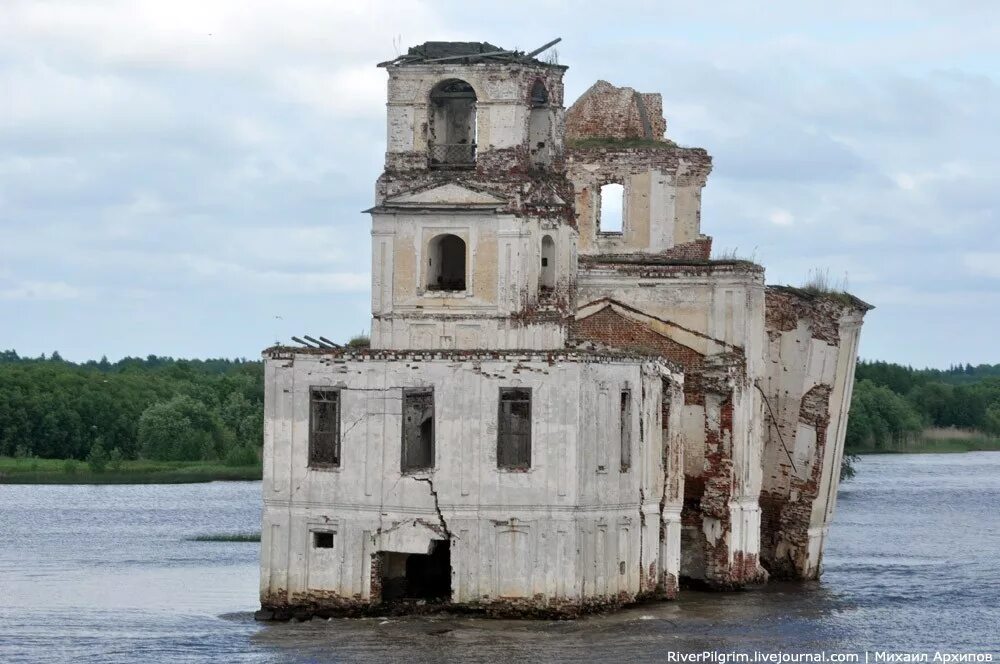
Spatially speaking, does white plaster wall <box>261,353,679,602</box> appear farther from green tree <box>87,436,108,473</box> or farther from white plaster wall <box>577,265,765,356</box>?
green tree <box>87,436,108,473</box>

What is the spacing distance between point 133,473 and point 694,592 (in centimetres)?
4619

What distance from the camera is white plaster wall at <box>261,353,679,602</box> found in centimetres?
3378

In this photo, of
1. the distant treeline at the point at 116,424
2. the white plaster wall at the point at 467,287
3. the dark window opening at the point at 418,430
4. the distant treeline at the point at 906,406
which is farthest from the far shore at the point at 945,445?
the dark window opening at the point at 418,430

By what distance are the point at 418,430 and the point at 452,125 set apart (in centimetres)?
557

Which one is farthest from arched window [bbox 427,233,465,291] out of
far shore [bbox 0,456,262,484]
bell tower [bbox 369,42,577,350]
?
far shore [bbox 0,456,262,484]

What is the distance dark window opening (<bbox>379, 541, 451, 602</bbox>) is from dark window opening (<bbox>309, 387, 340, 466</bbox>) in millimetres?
1727

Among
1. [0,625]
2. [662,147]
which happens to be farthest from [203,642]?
[662,147]

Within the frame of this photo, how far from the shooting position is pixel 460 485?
112ft

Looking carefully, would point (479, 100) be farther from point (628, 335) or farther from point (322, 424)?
point (628, 335)

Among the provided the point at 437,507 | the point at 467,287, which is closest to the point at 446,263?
the point at 467,287

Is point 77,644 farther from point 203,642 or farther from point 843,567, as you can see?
point 843,567

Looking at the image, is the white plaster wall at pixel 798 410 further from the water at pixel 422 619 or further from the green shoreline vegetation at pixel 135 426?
the green shoreline vegetation at pixel 135 426

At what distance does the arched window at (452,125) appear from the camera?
3653 centimetres

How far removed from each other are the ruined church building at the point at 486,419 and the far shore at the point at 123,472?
42.9m
